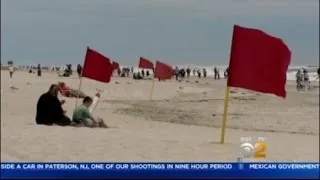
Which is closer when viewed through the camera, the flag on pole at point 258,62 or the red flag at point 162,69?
the flag on pole at point 258,62

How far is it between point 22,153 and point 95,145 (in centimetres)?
93

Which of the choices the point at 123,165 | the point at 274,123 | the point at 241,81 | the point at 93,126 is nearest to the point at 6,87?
the point at 274,123

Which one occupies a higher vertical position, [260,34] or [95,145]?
[260,34]

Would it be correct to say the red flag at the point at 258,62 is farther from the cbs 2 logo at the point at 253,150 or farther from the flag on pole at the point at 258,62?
the cbs 2 logo at the point at 253,150

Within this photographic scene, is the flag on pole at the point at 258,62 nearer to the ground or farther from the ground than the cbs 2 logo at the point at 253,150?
farther from the ground

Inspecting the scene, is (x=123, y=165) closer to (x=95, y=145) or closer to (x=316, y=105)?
(x=95, y=145)

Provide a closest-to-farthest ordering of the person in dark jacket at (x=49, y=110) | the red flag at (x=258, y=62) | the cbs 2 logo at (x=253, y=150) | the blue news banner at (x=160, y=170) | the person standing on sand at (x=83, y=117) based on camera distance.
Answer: the blue news banner at (x=160, y=170), the cbs 2 logo at (x=253, y=150), the red flag at (x=258, y=62), the person in dark jacket at (x=49, y=110), the person standing on sand at (x=83, y=117)

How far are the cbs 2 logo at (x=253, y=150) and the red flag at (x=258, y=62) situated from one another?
101 centimetres

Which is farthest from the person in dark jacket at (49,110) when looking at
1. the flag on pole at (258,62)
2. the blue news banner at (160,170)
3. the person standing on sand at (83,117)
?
the blue news banner at (160,170)

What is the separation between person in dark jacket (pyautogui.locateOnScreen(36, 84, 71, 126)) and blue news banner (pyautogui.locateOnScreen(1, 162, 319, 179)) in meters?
3.78

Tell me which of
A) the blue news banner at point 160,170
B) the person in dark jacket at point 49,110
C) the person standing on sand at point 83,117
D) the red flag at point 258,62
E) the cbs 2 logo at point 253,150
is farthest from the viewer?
the person standing on sand at point 83,117

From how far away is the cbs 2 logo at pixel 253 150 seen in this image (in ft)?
15.1

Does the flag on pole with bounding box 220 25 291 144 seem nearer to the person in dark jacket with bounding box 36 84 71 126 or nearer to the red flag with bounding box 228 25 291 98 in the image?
the red flag with bounding box 228 25 291 98

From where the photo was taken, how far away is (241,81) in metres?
5.97
